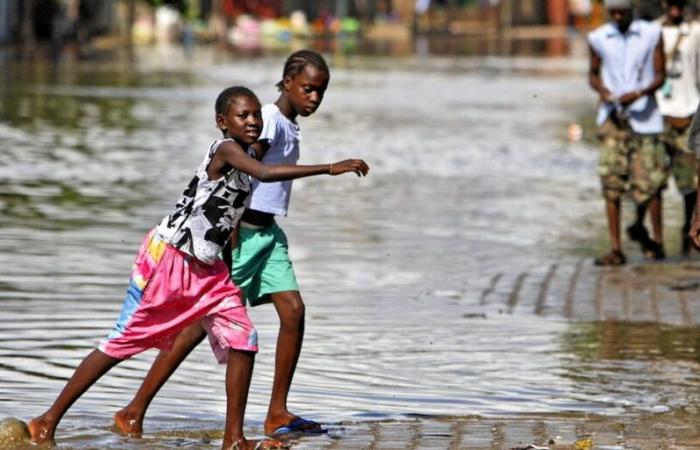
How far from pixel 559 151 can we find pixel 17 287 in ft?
40.8

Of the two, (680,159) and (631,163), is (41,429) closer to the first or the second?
(631,163)

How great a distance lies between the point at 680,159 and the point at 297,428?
20.8ft

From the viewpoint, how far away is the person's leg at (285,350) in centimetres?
730

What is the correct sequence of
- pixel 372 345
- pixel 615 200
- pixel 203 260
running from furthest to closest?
pixel 615 200 → pixel 372 345 → pixel 203 260

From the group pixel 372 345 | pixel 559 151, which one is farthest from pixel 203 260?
pixel 559 151

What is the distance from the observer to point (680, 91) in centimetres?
1319

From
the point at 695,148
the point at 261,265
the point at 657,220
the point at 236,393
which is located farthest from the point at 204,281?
the point at 657,220

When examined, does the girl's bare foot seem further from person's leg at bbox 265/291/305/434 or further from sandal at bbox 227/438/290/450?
person's leg at bbox 265/291/305/434

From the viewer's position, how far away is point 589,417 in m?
7.72

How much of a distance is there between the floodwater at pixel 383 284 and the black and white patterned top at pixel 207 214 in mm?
734

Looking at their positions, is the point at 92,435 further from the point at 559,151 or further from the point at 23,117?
the point at 23,117

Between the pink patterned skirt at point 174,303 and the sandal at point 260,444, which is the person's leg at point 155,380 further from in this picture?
the sandal at point 260,444

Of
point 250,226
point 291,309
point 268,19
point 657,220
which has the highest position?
→ point 250,226

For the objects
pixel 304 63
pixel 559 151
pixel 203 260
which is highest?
pixel 304 63
